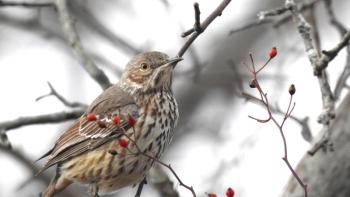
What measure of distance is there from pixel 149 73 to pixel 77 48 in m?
0.73

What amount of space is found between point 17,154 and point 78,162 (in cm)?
166

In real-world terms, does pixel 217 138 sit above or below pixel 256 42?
below

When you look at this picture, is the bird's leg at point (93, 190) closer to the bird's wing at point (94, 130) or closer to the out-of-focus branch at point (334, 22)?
the bird's wing at point (94, 130)

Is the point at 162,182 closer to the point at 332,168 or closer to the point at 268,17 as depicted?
the point at 268,17

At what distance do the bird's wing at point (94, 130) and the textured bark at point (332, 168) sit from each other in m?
1.94

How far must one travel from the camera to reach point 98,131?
6.72 m

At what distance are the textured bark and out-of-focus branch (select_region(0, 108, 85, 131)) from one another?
8.39 ft

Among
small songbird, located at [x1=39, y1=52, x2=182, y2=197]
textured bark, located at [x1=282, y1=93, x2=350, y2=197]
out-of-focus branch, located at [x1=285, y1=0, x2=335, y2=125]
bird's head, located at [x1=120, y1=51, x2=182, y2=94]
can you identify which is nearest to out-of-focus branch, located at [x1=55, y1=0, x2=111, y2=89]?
small songbird, located at [x1=39, y1=52, x2=182, y2=197]

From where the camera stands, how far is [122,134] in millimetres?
6355

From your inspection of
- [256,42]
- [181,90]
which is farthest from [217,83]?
[256,42]

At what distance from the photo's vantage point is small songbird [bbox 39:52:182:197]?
6289 mm

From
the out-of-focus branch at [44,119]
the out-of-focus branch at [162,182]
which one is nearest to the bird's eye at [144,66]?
the out-of-focus branch at [44,119]

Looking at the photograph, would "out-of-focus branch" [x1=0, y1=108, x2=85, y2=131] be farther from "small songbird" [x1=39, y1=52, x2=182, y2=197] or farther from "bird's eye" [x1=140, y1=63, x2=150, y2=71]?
"bird's eye" [x1=140, y1=63, x2=150, y2=71]

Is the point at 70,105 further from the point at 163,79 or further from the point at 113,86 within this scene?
the point at 163,79
